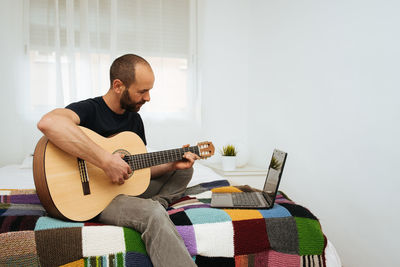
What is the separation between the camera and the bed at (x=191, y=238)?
0.95 metres

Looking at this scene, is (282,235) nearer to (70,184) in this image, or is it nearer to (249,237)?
(249,237)

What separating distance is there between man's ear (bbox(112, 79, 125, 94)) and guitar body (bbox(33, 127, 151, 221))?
0.24 m

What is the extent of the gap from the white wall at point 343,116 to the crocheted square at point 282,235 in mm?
800

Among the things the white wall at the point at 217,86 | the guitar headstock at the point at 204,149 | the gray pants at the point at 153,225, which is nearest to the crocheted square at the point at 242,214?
the gray pants at the point at 153,225

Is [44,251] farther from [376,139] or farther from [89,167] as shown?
[376,139]

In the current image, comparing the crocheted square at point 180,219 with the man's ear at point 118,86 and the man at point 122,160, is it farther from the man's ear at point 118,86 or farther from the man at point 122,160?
the man's ear at point 118,86

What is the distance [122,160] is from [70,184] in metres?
0.22

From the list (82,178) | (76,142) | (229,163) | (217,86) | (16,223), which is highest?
(217,86)

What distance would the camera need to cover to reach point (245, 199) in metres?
1.42

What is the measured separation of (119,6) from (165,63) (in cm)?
67

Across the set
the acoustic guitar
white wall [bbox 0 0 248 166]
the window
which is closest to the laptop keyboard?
the acoustic guitar

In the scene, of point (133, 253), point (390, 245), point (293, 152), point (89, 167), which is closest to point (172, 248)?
point (133, 253)

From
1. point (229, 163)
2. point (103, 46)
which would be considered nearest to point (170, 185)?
point (229, 163)

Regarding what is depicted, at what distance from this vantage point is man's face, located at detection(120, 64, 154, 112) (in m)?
1.43
